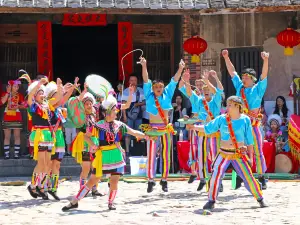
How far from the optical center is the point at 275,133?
48.6ft

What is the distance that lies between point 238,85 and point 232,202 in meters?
1.98

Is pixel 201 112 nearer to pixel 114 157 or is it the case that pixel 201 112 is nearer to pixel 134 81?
pixel 114 157

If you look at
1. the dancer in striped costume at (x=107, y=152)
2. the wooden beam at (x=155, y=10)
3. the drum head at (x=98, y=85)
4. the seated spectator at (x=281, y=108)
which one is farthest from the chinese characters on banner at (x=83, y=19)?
the dancer in striped costume at (x=107, y=152)

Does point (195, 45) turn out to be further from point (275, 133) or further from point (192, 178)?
point (192, 178)

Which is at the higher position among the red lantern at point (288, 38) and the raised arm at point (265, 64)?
the red lantern at point (288, 38)

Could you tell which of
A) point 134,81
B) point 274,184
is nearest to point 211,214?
point 274,184

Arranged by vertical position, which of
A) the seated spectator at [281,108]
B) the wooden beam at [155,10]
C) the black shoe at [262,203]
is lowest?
the black shoe at [262,203]

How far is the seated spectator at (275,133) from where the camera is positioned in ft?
47.7

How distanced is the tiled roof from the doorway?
3702 millimetres

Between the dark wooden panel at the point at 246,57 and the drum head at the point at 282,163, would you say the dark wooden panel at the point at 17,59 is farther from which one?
the drum head at the point at 282,163

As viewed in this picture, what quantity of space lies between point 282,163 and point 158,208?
5.25 meters

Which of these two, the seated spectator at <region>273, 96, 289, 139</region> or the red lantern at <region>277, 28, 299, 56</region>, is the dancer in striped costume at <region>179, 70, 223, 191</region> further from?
the red lantern at <region>277, 28, 299, 56</region>

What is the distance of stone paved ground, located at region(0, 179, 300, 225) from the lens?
8.62 metres

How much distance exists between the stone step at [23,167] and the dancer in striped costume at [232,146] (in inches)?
225
